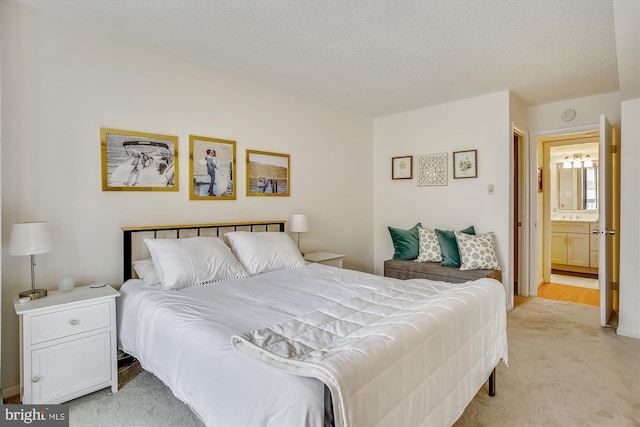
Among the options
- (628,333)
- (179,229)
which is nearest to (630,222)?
(628,333)

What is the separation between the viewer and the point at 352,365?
3.78 ft

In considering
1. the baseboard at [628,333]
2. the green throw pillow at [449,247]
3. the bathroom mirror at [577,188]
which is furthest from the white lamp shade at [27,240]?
the bathroom mirror at [577,188]

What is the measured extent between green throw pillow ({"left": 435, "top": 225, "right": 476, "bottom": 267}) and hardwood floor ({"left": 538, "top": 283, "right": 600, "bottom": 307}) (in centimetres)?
168

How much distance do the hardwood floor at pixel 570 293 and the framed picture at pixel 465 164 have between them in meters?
2.06

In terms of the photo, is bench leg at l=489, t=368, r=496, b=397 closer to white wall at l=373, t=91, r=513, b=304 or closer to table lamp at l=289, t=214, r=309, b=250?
white wall at l=373, t=91, r=513, b=304

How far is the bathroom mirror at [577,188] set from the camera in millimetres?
6180

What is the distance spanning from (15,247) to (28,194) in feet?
1.45

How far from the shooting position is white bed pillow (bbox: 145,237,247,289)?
242 cm

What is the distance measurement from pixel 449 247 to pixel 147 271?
10.5 ft

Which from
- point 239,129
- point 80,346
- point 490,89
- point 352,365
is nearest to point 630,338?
point 490,89

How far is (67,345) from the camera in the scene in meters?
2.05

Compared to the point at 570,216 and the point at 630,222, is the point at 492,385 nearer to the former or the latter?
the point at 630,222

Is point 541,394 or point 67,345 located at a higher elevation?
point 67,345

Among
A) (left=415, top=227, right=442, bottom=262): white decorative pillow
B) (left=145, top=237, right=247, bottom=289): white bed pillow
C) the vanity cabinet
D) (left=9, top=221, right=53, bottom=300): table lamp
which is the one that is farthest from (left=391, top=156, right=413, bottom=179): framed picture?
(left=9, top=221, right=53, bottom=300): table lamp
